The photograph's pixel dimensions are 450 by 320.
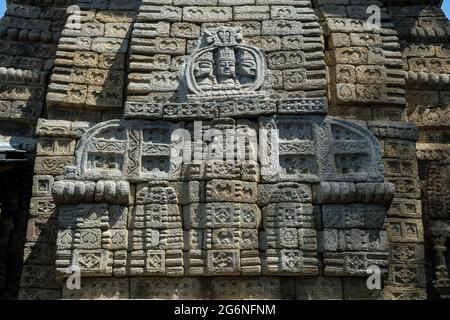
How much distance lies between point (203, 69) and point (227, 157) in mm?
1332

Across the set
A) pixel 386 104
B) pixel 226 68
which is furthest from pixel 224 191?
pixel 386 104

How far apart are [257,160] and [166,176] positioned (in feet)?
3.57

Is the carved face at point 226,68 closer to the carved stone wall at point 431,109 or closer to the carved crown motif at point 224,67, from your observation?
the carved crown motif at point 224,67

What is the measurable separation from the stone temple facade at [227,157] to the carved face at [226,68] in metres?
0.03

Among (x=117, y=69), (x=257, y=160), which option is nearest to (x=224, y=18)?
(x=117, y=69)

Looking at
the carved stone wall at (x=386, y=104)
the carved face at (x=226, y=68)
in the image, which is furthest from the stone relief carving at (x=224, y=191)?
the carved stone wall at (x=386, y=104)

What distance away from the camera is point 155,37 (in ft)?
26.4

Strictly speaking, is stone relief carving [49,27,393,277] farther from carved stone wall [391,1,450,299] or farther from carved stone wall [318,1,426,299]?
carved stone wall [391,1,450,299]

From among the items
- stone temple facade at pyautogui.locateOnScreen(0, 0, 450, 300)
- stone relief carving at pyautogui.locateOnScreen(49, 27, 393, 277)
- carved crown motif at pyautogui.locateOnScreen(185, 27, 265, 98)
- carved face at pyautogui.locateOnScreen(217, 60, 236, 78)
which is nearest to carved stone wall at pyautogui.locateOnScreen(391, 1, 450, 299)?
stone temple facade at pyautogui.locateOnScreen(0, 0, 450, 300)

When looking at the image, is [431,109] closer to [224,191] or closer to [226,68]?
[226,68]

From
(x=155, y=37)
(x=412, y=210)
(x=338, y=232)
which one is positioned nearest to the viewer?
(x=338, y=232)

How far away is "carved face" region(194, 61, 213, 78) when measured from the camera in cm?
763

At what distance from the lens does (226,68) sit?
760 centimetres

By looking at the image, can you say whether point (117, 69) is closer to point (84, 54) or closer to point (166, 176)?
point (84, 54)
